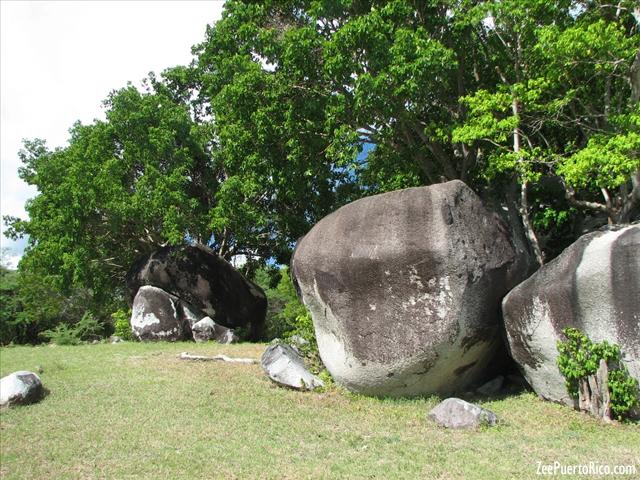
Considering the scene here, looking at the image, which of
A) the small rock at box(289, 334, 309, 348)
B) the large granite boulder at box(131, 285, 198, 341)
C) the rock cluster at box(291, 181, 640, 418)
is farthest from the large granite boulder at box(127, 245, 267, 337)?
the rock cluster at box(291, 181, 640, 418)

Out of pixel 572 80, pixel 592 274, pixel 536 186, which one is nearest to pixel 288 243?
pixel 536 186

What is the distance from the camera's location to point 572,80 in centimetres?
1332

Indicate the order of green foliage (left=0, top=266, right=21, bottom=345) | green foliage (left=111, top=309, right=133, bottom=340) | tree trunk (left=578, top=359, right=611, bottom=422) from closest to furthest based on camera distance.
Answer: tree trunk (left=578, top=359, right=611, bottom=422)
green foliage (left=111, top=309, right=133, bottom=340)
green foliage (left=0, top=266, right=21, bottom=345)

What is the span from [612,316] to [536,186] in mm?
7647

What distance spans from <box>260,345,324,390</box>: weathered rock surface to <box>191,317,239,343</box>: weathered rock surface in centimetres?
871

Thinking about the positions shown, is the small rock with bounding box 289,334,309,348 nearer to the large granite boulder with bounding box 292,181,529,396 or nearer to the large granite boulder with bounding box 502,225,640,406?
the large granite boulder with bounding box 292,181,529,396

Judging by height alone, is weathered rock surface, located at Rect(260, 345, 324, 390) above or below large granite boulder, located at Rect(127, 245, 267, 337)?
below

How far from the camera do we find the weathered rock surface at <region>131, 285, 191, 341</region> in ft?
66.7

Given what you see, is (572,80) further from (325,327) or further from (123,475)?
(123,475)

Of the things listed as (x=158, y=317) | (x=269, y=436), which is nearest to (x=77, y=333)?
(x=158, y=317)

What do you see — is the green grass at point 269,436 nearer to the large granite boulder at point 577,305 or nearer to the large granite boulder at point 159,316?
the large granite boulder at point 577,305

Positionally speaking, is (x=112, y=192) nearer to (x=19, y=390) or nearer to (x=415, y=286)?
(x=19, y=390)

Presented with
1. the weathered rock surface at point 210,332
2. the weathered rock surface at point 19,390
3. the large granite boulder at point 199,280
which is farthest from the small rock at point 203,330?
the weathered rock surface at point 19,390

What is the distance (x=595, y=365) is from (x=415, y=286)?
306 cm
